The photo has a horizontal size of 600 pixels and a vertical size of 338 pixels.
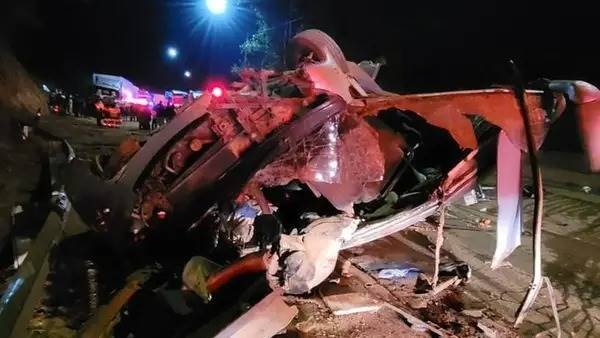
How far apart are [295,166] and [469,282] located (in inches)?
103

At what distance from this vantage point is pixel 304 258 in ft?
9.02

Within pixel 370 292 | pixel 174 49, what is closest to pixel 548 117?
pixel 370 292

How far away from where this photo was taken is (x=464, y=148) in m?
3.21

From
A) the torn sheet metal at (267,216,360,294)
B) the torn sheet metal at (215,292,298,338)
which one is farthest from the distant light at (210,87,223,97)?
the torn sheet metal at (215,292,298,338)

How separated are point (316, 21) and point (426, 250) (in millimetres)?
15223

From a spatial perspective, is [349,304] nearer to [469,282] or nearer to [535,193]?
[469,282]

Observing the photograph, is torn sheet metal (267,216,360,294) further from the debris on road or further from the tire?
the tire

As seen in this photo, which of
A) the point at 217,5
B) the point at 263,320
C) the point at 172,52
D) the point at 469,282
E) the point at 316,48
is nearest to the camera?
the point at 263,320

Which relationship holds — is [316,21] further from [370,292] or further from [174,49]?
[174,49]

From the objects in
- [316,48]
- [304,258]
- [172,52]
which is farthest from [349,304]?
[172,52]

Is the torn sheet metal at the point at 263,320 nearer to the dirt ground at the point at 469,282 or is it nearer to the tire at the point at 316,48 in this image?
the dirt ground at the point at 469,282

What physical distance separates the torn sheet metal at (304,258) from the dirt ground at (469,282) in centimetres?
79

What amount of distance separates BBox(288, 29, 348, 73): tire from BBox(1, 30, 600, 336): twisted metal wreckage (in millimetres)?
17

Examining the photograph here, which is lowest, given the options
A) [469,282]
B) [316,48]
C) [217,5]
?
[469,282]
